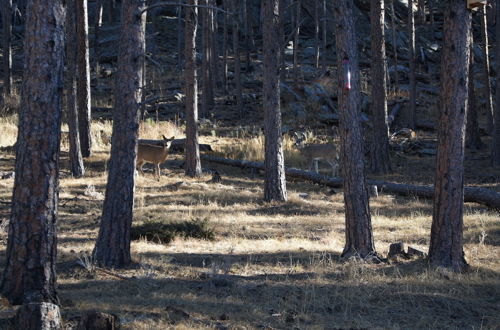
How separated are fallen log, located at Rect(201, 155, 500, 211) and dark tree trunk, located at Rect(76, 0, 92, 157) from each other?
13.4 feet

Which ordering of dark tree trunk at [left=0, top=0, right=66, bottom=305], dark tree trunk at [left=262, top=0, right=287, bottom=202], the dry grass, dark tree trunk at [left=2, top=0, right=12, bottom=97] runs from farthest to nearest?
dark tree trunk at [left=2, top=0, right=12, bottom=97], dark tree trunk at [left=262, top=0, right=287, bottom=202], the dry grass, dark tree trunk at [left=0, top=0, right=66, bottom=305]

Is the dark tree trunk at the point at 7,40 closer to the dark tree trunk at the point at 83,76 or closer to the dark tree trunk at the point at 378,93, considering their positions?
the dark tree trunk at the point at 83,76

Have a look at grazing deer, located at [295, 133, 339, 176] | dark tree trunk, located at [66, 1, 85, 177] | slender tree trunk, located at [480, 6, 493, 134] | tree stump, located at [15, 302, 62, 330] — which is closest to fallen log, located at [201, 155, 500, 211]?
grazing deer, located at [295, 133, 339, 176]

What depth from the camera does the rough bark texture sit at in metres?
17.8

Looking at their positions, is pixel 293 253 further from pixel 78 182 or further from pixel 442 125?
Answer: pixel 78 182

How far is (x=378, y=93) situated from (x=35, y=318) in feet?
56.0

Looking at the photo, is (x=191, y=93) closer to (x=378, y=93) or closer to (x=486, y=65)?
(x=378, y=93)

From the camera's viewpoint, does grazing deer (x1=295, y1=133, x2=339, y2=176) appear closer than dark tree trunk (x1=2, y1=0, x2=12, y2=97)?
Yes

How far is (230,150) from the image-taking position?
2298 centimetres

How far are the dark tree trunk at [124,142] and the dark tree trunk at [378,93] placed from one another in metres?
13.3

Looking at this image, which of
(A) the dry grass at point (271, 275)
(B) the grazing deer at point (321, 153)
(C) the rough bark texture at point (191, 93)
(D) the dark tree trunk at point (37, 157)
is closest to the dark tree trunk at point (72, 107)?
(A) the dry grass at point (271, 275)

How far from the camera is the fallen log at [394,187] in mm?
15984

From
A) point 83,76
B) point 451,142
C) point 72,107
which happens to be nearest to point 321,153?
point 83,76

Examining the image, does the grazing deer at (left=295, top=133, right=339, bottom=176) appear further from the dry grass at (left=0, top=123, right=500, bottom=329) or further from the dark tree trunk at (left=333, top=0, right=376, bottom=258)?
the dark tree trunk at (left=333, top=0, right=376, bottom=258)
